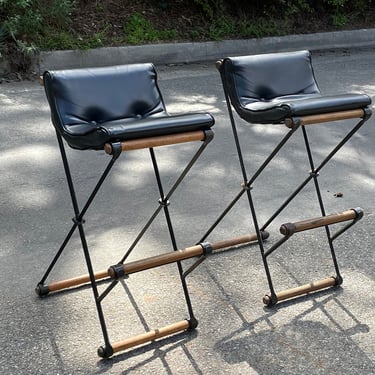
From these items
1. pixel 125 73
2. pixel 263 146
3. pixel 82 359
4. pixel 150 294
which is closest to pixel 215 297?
pixel 150 294

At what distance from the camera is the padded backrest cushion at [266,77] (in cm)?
386

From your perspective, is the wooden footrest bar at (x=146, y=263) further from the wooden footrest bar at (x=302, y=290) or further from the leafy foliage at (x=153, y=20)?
the leafy foliage at (x=153, y=20)

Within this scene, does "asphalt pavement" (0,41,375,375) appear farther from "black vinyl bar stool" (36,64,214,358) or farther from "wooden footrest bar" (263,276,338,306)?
"black vinyl bar stool" (36,64,214,358)

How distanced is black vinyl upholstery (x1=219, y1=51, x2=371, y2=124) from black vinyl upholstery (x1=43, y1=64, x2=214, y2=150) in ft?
1.30

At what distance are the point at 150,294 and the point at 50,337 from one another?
66cm

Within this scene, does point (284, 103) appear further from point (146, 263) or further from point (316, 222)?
point (146, 263)

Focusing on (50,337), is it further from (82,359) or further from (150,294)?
(150,294)

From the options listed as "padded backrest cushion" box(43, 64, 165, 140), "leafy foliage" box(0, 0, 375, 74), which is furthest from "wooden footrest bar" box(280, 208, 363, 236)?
"leafy foliage" box(0, 0, 375, 74)

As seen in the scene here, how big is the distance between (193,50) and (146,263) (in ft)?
24.3

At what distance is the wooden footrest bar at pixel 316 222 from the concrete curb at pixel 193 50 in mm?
6030

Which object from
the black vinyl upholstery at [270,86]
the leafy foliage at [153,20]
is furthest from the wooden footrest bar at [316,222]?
the leafy foliage at [153,20]

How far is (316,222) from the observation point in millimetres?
3830

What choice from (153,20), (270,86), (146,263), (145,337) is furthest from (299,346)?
(153,20)

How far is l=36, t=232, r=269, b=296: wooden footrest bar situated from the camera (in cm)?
339
